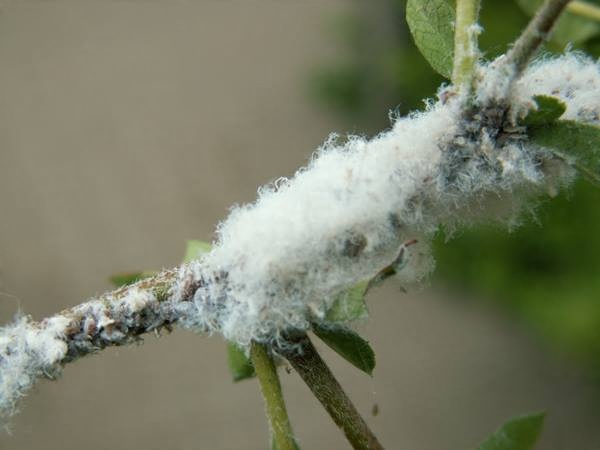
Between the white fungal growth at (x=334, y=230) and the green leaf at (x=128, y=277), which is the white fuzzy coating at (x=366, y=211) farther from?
the green leaf at (x=128, y=277)

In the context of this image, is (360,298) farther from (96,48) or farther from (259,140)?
(96,48)

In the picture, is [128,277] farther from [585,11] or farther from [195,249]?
[585,11]

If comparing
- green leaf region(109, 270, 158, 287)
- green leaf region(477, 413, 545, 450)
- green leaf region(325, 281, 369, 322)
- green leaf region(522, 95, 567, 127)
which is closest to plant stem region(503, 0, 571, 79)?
green leaf region(522, 95, 567, 127)

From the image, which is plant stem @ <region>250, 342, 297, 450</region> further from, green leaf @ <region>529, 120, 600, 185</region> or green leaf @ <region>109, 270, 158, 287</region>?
green leaf @ <region>529, 120, 600, 185</region>

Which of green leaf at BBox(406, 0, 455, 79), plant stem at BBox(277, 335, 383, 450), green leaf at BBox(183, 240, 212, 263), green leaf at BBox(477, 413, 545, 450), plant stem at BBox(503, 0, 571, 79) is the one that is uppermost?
green leaf at BBox(183, 240, 212, 263)

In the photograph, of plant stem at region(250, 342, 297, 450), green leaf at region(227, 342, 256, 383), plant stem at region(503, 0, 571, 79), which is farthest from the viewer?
green leaf at region(227, 342, 256, 383)

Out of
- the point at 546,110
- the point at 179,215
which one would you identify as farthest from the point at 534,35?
the point at 179,215
